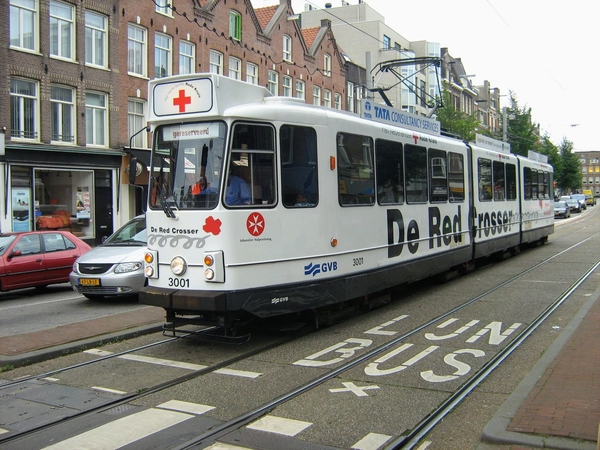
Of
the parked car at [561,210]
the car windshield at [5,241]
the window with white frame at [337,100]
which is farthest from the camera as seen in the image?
the parked car at [561,210]

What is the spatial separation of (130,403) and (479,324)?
5384 mm

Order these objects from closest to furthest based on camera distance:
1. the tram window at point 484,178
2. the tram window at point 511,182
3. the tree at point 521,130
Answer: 1. the tram window at point 484,178
2. the tram window at point 511,182
3. the tree at point 521,130

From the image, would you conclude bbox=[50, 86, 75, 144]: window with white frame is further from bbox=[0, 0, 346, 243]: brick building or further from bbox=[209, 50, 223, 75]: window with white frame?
bbox=[209, 50, 223, 75]: window with white frame

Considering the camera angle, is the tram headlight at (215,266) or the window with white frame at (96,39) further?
the window with white frame at (96,39)

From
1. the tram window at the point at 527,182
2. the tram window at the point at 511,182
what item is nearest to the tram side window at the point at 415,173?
the tram window at the point at 511,182

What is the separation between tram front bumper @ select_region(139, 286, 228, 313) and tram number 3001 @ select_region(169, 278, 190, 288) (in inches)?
3.2

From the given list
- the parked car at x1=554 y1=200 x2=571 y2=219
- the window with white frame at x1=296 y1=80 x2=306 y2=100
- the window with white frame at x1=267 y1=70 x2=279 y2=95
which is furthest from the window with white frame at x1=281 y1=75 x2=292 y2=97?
the parked car at x1=554 y1=200 x2=571 y2=219

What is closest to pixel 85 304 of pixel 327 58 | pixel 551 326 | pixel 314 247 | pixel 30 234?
pixel 30 234

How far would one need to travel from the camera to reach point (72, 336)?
8.43 m

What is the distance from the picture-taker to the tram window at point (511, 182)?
17706 mm

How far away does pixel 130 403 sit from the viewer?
19.3 feet

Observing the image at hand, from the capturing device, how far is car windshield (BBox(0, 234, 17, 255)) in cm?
1341

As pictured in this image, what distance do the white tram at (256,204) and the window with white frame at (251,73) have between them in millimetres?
23237

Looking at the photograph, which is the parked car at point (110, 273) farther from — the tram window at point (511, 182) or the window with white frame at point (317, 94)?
the window with white frame at point (317, 94)
